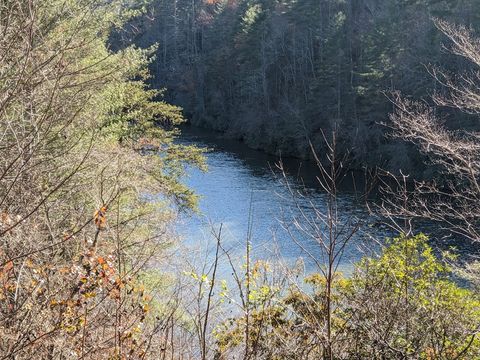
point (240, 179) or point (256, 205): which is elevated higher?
point (256, 205)

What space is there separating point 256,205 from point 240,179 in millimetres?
5463

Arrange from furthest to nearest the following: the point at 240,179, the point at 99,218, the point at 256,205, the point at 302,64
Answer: the point at 302,64 → the point at 240,179 → the point at 256,205 → the point at 99,218

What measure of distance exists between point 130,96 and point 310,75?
28140 mm

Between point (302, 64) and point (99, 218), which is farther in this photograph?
point (302, 64)

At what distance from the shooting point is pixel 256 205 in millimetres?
23906

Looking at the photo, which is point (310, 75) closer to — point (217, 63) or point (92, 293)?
point (217, 63)

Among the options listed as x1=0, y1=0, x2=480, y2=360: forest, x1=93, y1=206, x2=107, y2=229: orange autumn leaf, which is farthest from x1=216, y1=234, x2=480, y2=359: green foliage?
x1=93, y1=206, x2=107, y2=229: orange autumn leaf

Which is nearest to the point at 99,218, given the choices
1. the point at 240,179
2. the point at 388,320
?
the point at 388,320

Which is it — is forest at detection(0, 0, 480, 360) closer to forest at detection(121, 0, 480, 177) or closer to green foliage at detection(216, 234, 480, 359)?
green foliage at detection(216, 234, 480, 359)

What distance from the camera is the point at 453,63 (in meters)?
28.7

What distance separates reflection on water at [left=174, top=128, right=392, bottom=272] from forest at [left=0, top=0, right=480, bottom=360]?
0.18 metres

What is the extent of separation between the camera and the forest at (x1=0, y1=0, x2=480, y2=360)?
3.50 m

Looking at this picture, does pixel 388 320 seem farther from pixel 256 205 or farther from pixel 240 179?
pixel 240 179

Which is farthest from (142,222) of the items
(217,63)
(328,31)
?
(217,63)
